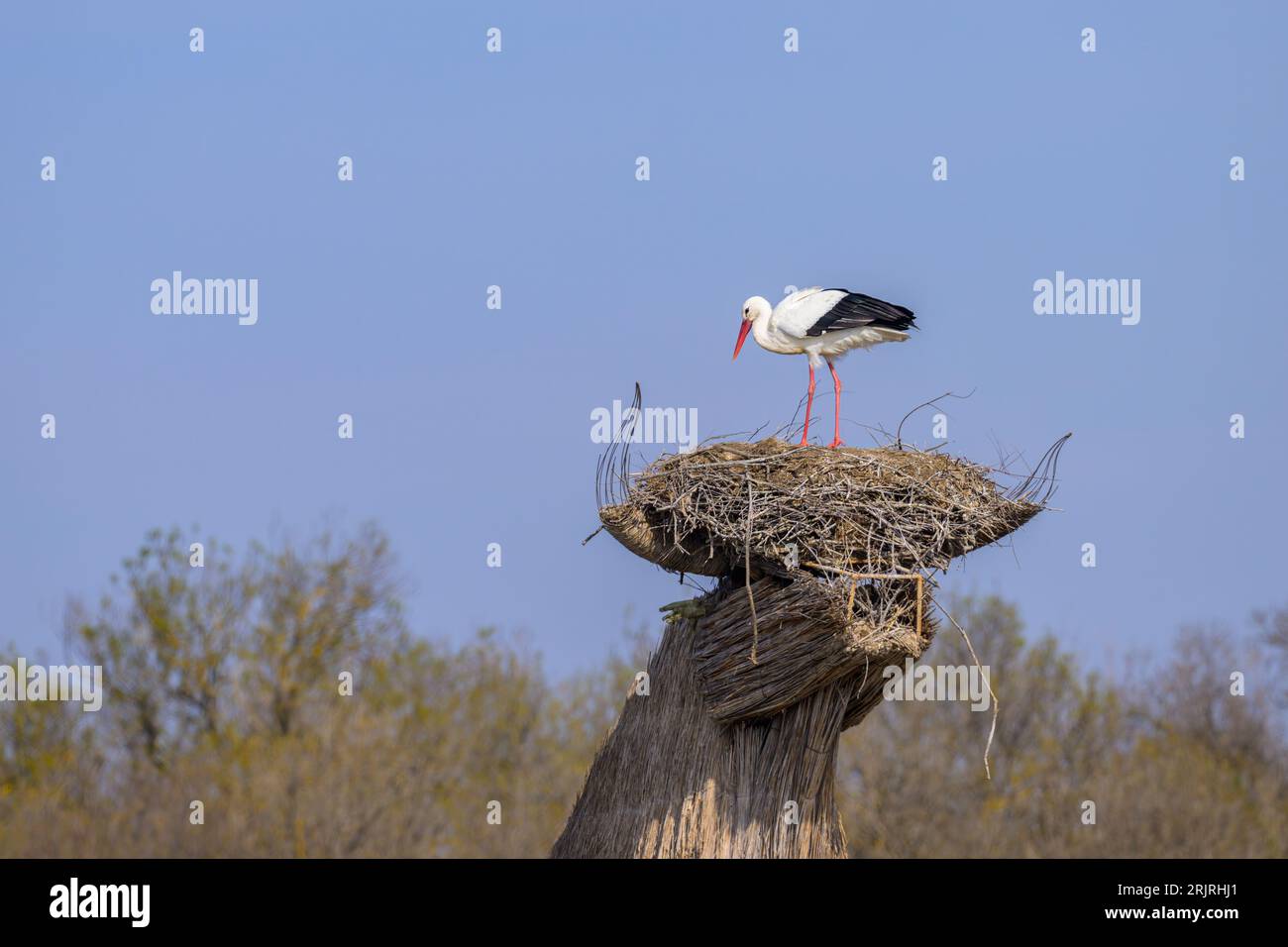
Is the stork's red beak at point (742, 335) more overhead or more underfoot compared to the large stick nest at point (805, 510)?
more overhead

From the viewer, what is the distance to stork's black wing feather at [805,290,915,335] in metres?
12.9

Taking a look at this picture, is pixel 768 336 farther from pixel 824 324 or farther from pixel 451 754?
pixel 451 754

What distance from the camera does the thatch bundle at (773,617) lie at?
11.1 metres

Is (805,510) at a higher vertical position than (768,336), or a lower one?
lower

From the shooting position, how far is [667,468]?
38.1ft

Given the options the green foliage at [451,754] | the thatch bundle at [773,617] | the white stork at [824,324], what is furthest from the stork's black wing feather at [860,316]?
the green foliage at [451,754]

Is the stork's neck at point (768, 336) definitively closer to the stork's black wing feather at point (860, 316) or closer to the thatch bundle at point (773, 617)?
the stork's black wing feather at point (860, 316)

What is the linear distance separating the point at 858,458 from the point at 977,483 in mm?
878

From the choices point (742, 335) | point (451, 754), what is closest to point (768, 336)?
point (742, 335)

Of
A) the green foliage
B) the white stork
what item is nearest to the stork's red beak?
the white stork

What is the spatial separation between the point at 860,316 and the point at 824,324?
27cm

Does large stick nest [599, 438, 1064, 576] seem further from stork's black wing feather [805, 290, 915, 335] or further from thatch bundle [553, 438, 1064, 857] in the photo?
stork's black wing feather [805, 290, 915, 335]

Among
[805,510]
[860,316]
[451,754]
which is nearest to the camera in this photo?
[805,510]

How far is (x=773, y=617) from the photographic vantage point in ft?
36.5
